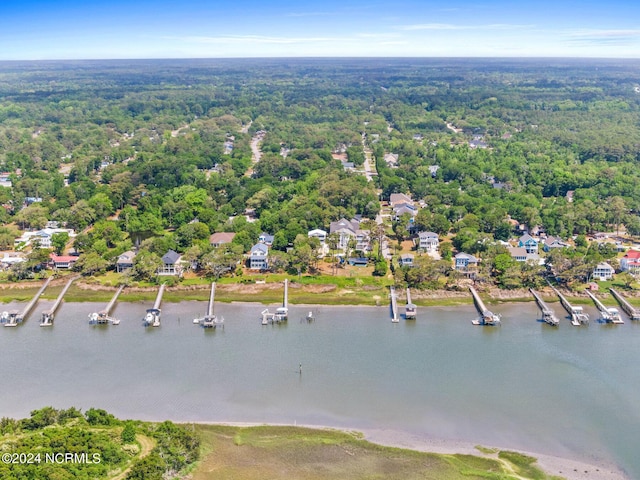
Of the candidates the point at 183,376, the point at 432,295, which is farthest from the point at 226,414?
the point at 432,295

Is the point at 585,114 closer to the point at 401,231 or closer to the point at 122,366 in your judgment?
the point at 401,231

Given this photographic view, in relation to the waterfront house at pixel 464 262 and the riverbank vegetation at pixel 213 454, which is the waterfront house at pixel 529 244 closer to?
the waterfront house at pixel 464 262

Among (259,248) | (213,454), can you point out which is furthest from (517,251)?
(213,454)

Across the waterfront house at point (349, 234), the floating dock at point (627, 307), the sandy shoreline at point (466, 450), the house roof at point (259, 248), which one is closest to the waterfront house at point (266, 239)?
the house roof at point (259, 248)

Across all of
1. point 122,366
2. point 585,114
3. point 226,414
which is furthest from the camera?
point 585,114

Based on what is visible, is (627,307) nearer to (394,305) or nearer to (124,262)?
(394,305)
